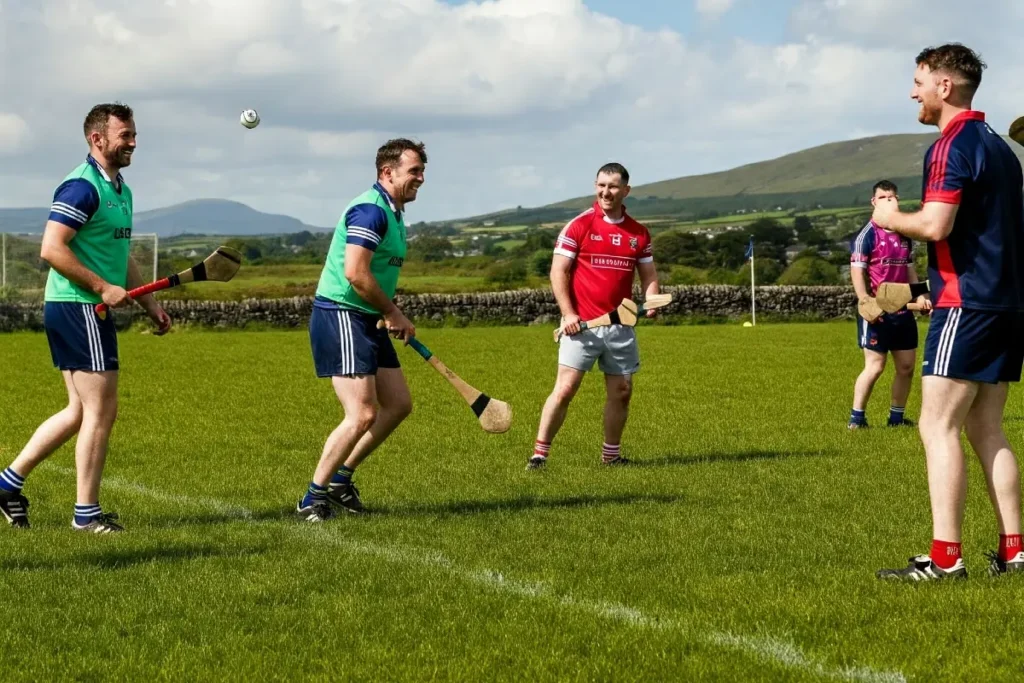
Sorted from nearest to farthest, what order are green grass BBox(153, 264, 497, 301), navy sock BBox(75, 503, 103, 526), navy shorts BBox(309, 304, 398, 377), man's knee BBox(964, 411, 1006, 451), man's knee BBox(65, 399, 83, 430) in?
man's knee BBox(964, 411, 1006, 451)
navy sock BBox(75, 503, 103, 526)
man's knee BBox(65, 399, 83, 430)
navy shorts BBox(309, 304, 398, 377)
green grass BBox(153, 264, 497, 301)

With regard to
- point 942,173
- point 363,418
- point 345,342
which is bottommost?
point 363,418

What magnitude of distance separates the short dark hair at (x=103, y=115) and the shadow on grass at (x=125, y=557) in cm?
235

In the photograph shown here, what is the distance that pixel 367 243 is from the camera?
7703mm

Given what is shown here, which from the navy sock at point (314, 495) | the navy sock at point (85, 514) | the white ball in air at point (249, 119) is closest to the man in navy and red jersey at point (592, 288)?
the navy sock at point (314, 495)

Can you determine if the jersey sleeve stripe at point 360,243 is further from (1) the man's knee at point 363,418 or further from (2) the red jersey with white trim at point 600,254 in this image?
(2) the red jersey with white trim at point 600,254

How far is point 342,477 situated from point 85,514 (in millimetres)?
1573

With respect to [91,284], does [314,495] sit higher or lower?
lower

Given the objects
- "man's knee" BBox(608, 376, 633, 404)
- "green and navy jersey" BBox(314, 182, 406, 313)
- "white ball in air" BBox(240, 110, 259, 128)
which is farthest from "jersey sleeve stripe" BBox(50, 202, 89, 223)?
"white ball in air" BBox(240, 110, 259, 128)

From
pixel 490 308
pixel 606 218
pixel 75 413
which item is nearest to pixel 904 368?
pixel 606 218

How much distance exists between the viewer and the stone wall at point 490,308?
36406mm

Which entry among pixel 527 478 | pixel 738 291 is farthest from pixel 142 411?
pixel 738 291

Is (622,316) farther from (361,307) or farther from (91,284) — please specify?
(91,284)

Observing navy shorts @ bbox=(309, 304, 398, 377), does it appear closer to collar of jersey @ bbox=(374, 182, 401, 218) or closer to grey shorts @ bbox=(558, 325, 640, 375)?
collar of jersey @ bbox=(374, 182, 401, 218)

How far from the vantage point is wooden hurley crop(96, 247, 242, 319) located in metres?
7.54
